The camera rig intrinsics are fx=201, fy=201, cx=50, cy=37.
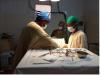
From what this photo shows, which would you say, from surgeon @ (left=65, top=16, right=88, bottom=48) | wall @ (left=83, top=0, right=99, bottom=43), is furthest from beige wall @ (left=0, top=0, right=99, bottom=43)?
surgeon @ (left=65, top=16, right=88, bottom=48)

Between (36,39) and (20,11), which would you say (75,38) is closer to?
(36,39)

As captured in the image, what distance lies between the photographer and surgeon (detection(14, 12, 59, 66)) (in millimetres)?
2725

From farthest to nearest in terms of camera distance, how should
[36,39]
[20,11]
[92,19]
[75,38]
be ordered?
[20,11] → [92,19] → [75,38] → [36,39]

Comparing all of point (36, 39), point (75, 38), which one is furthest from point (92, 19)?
point (36, 39)

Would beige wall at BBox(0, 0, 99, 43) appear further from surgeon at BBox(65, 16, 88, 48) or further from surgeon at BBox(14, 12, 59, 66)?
surgeon at BBox(14, 12, 59, 66)

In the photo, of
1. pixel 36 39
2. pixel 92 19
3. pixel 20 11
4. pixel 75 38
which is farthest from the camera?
pixel 20 11

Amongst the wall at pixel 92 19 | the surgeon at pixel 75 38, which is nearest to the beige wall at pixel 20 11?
the wall at pixel 92 19

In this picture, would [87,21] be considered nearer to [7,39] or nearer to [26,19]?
[26,19]

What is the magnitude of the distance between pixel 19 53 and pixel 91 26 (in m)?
2.82

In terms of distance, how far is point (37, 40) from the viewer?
8.93ft

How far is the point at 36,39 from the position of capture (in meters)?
2.75

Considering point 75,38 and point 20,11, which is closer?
point 75,38

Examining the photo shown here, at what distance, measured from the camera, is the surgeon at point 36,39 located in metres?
2.72

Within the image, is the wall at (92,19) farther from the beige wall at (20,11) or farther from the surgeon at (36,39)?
the surgeon at (36,39)
